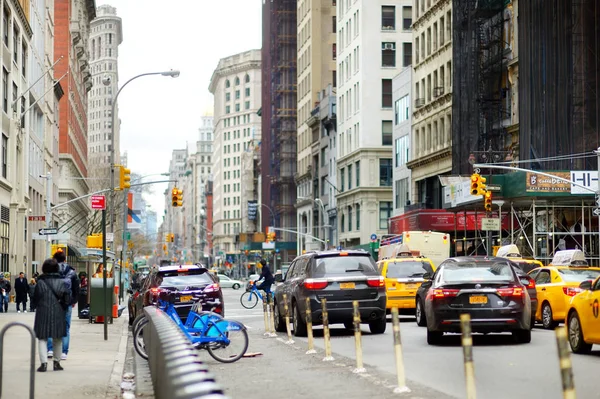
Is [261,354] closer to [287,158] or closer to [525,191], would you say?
[525,191]

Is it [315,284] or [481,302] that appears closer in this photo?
[481,302]

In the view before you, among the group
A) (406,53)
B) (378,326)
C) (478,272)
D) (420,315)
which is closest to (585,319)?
(478,272)

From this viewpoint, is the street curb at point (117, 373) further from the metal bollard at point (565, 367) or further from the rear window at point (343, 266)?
the metal bollard at point (565, 367)

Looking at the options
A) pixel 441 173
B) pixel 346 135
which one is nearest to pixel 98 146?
pixel 346 135

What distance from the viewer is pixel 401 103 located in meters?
86.2

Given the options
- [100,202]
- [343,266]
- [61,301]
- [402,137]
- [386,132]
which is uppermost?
[386,132]

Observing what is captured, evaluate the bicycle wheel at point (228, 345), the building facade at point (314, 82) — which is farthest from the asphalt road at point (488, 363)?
the building facade at point (314, 82)

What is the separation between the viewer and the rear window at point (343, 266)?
2494 centimetres

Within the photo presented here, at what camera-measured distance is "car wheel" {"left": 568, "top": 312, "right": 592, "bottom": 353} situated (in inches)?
728

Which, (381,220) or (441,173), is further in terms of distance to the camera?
(381,220)

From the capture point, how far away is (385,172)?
317 feet

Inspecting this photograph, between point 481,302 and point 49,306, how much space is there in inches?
317

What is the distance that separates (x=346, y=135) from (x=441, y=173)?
95.8 feet

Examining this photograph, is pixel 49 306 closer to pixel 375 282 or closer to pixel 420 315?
pixel 375 282
